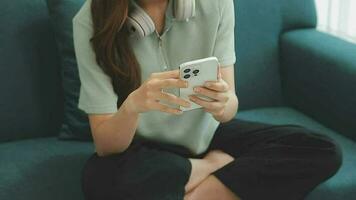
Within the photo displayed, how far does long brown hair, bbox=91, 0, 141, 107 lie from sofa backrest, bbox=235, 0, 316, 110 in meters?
0.60

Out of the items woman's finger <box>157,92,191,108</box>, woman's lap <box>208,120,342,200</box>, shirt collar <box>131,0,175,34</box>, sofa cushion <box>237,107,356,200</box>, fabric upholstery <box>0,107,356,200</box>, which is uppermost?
shirt collar <box>131,0,175,34</box>

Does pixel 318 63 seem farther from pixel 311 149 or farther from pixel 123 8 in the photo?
pixel 123 8

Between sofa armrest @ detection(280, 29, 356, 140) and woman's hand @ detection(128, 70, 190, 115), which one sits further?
sofa armrest @ detection(280, 29, 356, 140)

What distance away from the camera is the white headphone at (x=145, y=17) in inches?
47.4

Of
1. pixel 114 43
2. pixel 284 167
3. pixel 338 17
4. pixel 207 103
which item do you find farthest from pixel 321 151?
pixel 338 17

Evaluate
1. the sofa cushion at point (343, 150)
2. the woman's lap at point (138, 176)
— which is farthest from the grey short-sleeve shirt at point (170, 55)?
the sofa cushion at point (343, 150)

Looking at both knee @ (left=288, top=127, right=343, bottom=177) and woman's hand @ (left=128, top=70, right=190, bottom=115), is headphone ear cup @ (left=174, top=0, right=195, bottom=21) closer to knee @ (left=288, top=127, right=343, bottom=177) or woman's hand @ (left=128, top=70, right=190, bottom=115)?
woman's hand @ (left=128, top=70, right=190, bottom=115)

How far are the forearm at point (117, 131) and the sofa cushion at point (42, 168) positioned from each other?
17 centimetres

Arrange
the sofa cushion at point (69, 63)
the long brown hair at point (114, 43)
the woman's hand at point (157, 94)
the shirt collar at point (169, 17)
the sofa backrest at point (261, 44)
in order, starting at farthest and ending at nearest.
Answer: the sofa backrest at point (261, 44)
the sofa cushion at point (69, 63)
the shirt collar at point (169, 17)
the long brown hair at point (114, 43)
the woman's hand at point (157, 94)

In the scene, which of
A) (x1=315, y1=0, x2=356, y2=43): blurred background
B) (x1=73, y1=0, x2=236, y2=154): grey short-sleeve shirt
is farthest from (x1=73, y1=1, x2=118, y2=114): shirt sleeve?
(x1=315, y1=0, x2=356, y2=43): blurred background

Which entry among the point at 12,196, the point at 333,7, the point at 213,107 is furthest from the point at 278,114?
the point at 12,196

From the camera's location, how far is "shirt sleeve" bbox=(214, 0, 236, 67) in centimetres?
132

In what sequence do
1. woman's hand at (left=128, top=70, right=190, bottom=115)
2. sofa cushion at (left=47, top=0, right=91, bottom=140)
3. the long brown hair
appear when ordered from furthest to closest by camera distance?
sofa cushion at (left=47, top=0, right=91, bottom=140) < the long brown hair < woman's hand at (left=128, top=70, right=190, bottom=115)

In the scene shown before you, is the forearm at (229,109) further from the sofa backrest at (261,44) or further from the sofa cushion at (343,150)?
the sofa backrest at (261,44)
